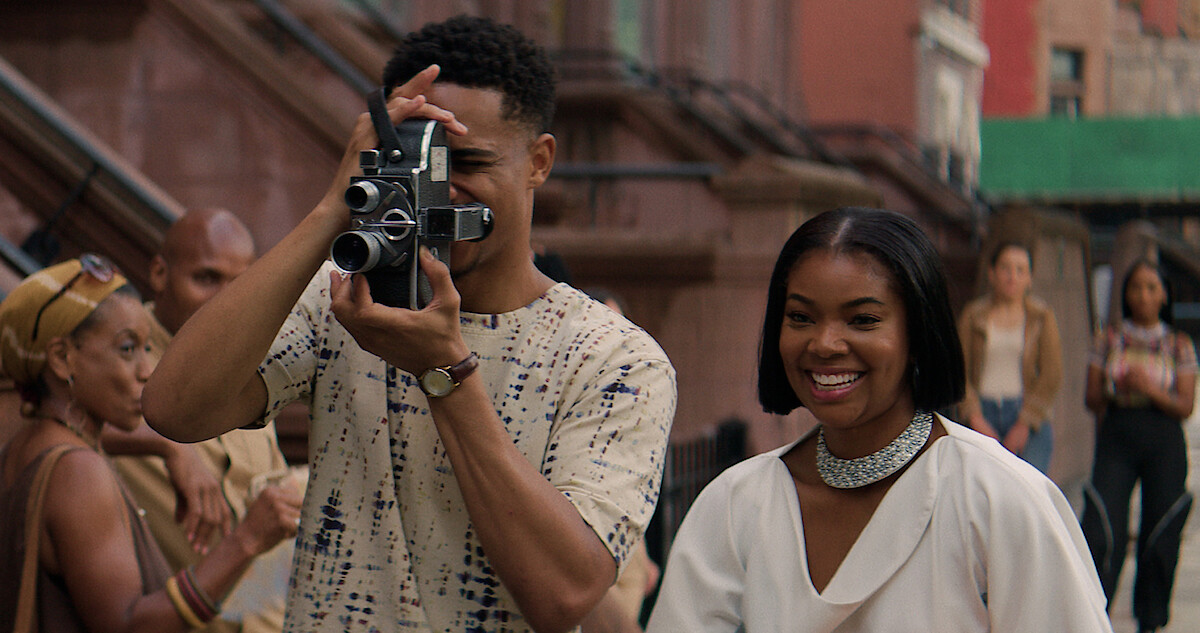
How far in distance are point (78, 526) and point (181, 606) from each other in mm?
291

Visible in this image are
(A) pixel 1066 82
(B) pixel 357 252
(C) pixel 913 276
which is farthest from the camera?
(A) pixel 1066 82

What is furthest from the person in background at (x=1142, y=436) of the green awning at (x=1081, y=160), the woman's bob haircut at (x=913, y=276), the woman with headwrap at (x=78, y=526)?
the green awning at (x=1081, y=160)

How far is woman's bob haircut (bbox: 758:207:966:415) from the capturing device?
259cm

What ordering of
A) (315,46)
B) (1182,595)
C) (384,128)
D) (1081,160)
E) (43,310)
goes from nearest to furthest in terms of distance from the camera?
(384,128)
(43,310)
(1182,595)
(315,46)
(1081,160)

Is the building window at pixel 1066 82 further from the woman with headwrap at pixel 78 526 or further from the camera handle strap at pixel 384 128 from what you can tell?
the camera handle strap at pixel 384 128

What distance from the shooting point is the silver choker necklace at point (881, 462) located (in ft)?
8.50

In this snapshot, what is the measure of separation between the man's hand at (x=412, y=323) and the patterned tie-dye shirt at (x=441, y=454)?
0.25 meters

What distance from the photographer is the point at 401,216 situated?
220cm

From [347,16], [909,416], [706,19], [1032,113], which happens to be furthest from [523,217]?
[1032,113]

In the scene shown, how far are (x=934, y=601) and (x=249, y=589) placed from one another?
6.44ft

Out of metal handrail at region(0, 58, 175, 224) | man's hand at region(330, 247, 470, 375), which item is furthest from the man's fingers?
metal handrail at region(0, 58, 175, 224)

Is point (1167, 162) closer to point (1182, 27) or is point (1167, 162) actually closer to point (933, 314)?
point (1182, 27)

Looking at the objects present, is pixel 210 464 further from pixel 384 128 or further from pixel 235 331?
pixel 384 128

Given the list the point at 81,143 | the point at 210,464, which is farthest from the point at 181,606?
the point at 81,143
